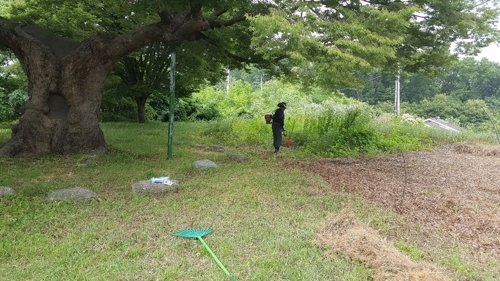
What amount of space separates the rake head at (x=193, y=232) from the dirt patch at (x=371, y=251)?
1.10m

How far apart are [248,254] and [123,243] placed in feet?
3.92

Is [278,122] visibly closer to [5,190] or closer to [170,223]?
[170,223]

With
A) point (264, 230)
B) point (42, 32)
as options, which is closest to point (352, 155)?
point (264, 230)

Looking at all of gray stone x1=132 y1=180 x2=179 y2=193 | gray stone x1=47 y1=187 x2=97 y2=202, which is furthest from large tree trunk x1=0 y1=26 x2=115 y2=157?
gray stone x1=132 y1=180 x2=179 y2=193

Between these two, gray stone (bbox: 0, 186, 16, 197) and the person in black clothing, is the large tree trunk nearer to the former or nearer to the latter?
gray stone (bbox: 0, 186, 16, 197)

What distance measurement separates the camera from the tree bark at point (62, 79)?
25.8 feet

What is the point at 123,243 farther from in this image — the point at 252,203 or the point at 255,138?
the point at 255,138

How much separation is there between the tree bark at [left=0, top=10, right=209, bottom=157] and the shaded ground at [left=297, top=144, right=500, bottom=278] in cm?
431

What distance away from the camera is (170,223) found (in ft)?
13.5

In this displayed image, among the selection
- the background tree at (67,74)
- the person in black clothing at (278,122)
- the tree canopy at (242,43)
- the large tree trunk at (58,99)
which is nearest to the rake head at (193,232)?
the tree canopy at (242,43)

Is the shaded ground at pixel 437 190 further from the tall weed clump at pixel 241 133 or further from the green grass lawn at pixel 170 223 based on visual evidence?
the tall weed clump at pixel 241 133

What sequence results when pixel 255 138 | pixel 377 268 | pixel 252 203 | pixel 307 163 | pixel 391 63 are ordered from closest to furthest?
pixel 377 268 < pixel 252 203 < pixel 307 163 < pixel 391 63 < pixel 255 138

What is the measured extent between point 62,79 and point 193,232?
5.95 metres

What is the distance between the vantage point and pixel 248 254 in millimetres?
3314
